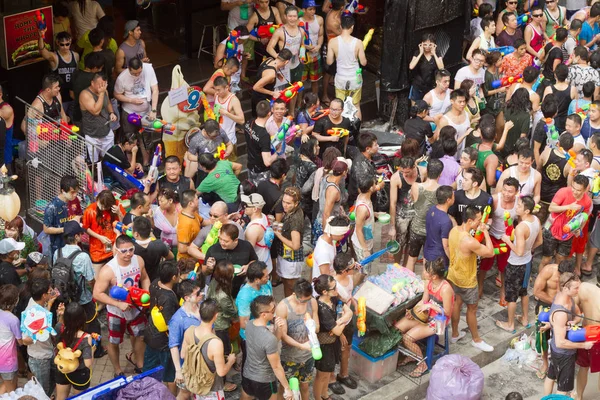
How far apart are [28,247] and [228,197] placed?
223 cm

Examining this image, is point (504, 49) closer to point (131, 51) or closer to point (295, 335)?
point (131, 51)

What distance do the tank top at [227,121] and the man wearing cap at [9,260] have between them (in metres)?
3.43

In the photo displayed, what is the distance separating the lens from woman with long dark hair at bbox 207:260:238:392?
9477 millimetres

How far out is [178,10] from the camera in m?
16.2

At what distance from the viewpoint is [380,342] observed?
10.4 metres

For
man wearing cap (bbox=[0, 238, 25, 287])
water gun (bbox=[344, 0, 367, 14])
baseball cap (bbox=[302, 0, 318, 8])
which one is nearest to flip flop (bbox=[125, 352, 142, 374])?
man wearing cap (bbox=[0, 238, 25, 287])

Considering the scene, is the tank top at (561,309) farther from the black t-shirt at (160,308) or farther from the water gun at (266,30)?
the water gun at (266,30)

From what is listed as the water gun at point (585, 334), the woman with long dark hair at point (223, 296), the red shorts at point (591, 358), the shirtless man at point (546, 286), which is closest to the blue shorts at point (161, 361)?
the woman with long dark hair at point (223, 296)

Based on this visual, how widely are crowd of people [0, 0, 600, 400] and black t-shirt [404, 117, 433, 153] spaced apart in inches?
1.1

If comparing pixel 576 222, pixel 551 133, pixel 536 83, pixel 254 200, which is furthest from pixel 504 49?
pixel 254 200

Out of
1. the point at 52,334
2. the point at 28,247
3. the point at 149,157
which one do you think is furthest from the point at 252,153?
the point at 52,334

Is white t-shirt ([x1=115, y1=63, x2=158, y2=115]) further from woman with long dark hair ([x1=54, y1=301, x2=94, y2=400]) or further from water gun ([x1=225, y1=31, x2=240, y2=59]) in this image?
woman with long dark hair ([x1=54, y1=301, x2=94, y2=400])

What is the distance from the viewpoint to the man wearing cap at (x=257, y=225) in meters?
10.3

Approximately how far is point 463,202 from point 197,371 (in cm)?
383
